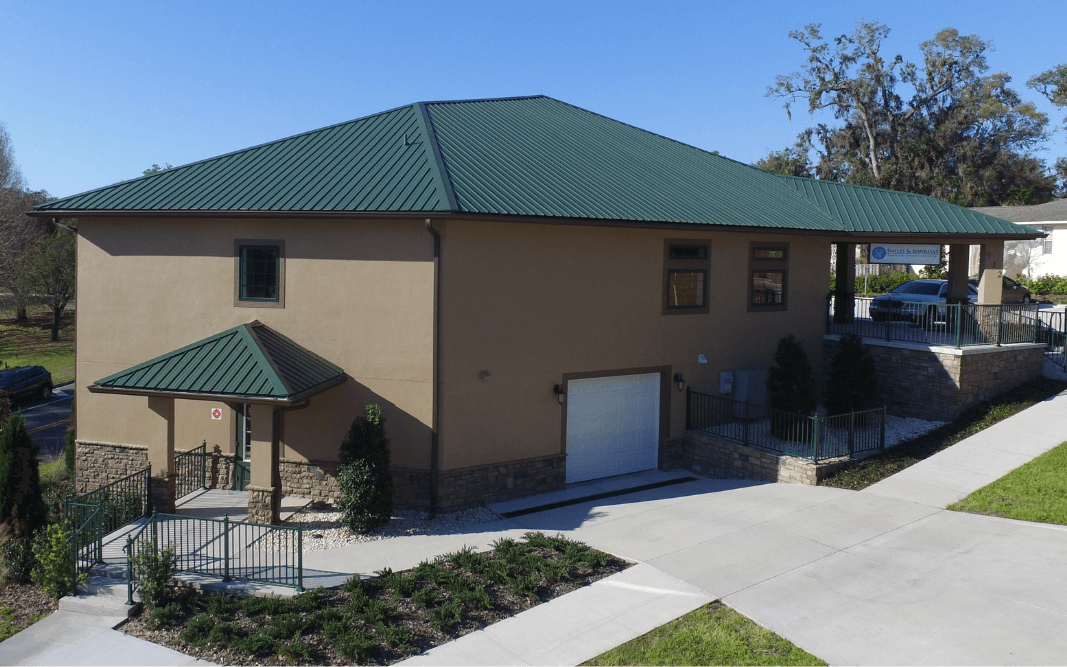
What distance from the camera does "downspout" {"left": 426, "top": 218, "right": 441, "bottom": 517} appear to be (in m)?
14.6

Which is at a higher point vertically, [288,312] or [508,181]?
[508,181]

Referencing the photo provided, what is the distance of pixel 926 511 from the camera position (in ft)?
46.0

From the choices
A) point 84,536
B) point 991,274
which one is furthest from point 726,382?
point 84,536

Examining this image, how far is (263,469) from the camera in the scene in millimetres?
13719

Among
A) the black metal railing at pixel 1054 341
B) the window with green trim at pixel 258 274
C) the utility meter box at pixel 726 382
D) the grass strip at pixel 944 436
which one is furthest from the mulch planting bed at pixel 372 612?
the black metal railing at pixel 1054 341

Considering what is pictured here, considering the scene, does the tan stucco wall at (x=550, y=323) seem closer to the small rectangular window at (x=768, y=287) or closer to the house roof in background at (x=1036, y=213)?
the small rectangular window at (x=768, y=287)

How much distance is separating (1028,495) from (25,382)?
35733mm

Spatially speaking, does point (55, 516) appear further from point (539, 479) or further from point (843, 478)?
point (843, 478)

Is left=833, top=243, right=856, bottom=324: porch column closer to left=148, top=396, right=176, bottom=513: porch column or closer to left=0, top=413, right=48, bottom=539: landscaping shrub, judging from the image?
left=148, top=396, right=176, bottom=513: porch column

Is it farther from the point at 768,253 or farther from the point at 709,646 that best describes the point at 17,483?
the point at 768,253

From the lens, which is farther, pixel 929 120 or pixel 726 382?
pixel 929 120

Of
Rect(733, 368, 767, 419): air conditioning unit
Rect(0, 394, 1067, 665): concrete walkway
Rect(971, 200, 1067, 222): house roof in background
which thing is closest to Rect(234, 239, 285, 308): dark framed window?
Rect(0, 394, 1067, 665): concrete walkway

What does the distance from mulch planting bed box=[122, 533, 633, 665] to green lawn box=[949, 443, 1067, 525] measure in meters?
6.80

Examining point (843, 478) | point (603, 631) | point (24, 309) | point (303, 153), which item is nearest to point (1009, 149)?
point (843, 478)
